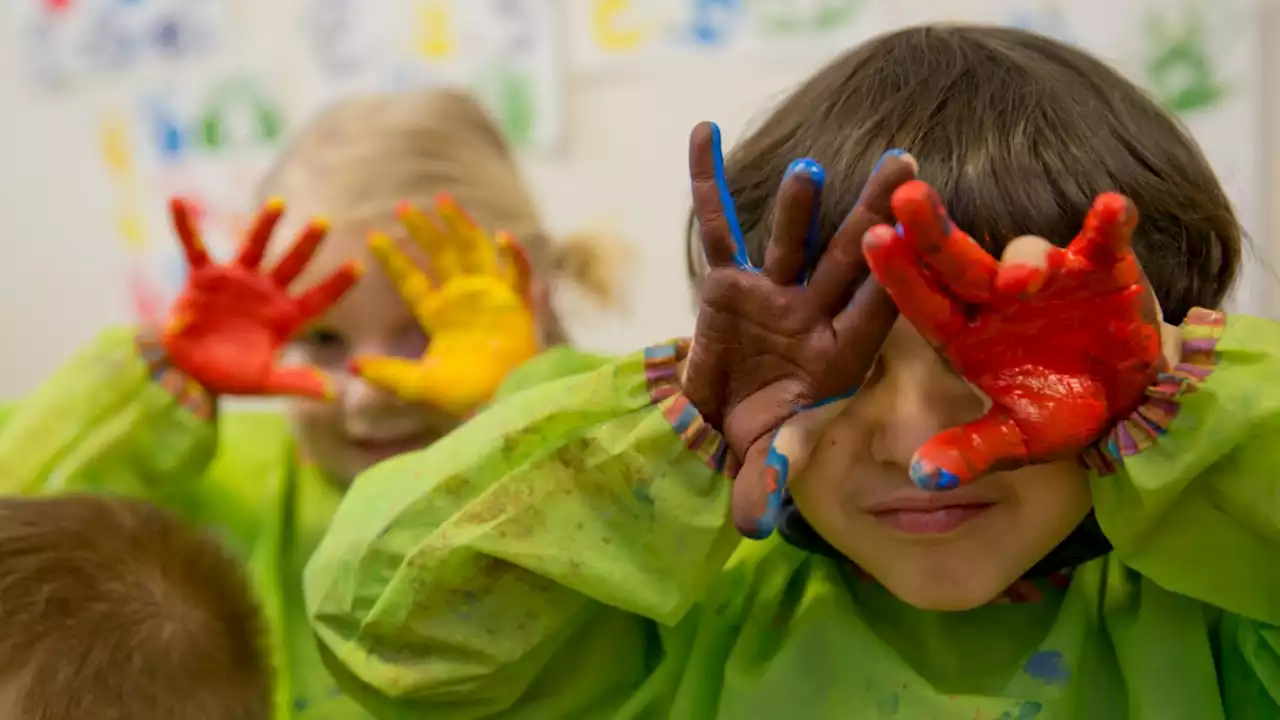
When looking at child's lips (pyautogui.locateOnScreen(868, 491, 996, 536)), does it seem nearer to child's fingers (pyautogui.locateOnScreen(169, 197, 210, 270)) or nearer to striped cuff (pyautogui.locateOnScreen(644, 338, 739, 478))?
striped cuff (pyautogui.locateOnScreen(644, 338, 739, 478))

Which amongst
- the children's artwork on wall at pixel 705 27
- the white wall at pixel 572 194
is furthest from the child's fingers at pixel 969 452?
the children's artwork on wall at pixel 705 27

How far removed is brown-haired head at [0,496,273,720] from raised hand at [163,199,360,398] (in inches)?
7.9

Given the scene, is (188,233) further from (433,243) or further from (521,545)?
(521,545)

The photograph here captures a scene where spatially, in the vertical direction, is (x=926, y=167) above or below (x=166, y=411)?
above

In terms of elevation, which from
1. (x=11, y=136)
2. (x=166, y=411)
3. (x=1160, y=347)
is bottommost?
(x=11, y=136)

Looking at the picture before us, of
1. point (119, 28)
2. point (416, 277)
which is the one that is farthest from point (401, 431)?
point (119, 28)

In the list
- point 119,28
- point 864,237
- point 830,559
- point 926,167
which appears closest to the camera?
point 864,237

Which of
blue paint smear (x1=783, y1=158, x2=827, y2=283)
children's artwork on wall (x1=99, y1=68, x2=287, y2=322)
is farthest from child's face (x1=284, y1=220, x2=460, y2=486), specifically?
children's artwork on wall (x1=99, y1=68, x2=287, y2=322)

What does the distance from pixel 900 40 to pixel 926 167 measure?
116 millimetres

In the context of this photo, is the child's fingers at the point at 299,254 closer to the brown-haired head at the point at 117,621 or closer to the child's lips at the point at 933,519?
the brown-haired head at the point at 117,621

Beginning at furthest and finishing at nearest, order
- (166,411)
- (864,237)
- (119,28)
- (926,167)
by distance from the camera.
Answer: (119,28), (166,411), (926,167), (864,237)

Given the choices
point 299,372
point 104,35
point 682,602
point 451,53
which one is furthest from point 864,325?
point 104,35

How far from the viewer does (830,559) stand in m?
0.62

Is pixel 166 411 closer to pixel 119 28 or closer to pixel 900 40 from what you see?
pixel 900 40
